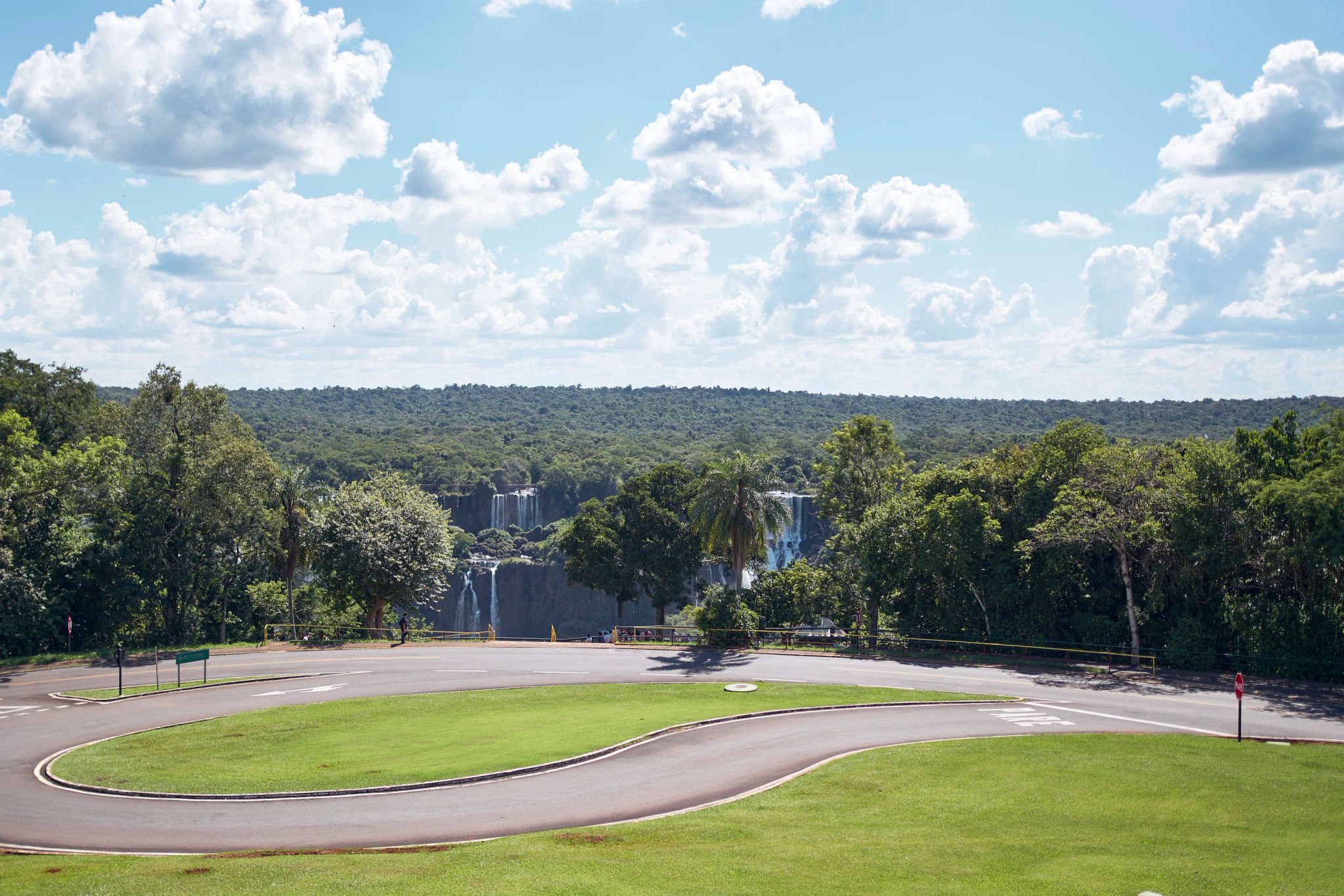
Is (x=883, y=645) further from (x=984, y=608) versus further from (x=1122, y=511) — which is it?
(x=1122, y=511)

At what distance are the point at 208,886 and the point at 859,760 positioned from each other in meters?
15.2

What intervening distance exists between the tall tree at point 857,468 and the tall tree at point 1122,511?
18.8m

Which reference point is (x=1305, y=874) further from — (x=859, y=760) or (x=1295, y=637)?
(x=1295, y=637)

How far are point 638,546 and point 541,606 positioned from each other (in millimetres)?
31340

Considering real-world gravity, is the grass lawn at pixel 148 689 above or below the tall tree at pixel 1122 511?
below

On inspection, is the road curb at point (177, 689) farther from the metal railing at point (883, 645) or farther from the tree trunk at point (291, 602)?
the metal railing at point (883, 645)

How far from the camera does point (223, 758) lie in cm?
2561

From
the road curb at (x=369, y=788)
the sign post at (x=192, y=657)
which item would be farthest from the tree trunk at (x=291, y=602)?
the road curb at (x=369, y=788)

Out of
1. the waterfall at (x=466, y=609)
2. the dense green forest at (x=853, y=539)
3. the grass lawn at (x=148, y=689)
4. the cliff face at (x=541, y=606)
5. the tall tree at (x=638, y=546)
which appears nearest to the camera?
the grass lawn at (x=148, y=689)

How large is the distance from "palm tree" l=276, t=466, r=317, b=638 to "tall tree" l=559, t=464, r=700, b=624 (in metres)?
19.9

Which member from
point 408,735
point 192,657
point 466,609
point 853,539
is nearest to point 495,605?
point 466,609

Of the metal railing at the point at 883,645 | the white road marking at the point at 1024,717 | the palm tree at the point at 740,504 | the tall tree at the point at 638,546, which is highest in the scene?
the palm tree at the point at 740,504

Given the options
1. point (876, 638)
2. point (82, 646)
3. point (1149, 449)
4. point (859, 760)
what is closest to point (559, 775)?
point (859, 760)

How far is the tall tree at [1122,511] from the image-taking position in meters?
38.2
